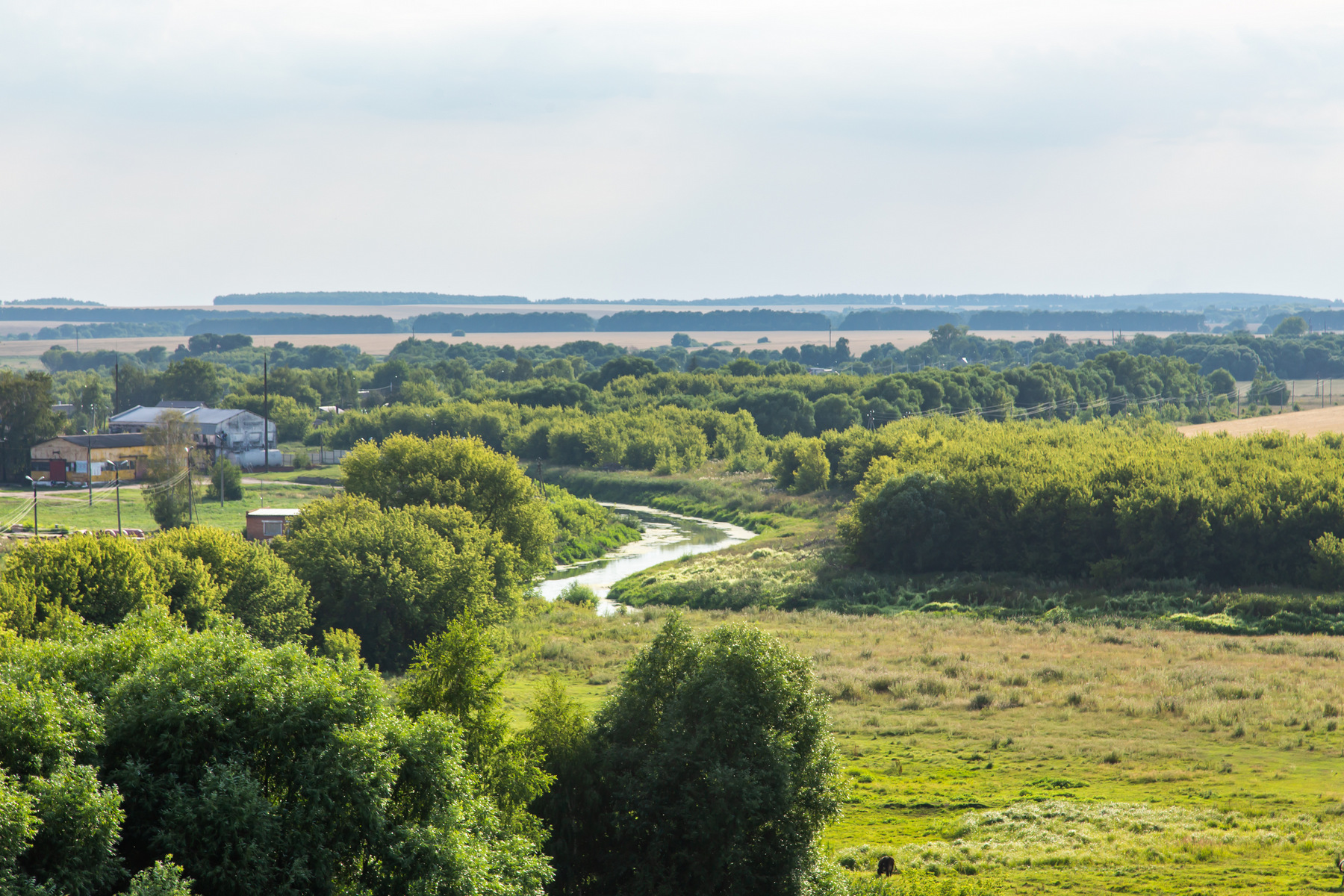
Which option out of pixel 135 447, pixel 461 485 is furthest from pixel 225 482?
pixel 461 485

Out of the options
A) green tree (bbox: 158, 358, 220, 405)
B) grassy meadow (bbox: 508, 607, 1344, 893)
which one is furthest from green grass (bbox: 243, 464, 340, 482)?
grassy meadow (bbox: 508, 607, 1344, 893)

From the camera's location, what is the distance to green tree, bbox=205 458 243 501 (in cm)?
9812

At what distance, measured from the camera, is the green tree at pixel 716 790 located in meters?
23.9

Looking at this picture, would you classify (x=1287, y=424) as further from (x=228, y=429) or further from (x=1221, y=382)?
(x=228, y=429)

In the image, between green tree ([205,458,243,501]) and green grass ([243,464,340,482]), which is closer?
green tree ([205,458,243,501])

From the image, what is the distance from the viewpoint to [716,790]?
2359 cm

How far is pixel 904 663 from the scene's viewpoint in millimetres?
49469

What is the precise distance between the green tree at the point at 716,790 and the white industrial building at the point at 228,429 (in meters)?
105

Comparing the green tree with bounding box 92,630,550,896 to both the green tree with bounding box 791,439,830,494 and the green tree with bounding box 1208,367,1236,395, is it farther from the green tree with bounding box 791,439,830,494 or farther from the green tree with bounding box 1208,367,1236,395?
the green tree with bounding box 1208,367,1236,395

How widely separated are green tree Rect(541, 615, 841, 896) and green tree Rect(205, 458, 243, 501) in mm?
79157

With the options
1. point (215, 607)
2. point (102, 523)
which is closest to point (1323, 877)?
point (215, 607)

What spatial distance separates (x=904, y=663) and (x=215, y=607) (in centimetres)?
2673

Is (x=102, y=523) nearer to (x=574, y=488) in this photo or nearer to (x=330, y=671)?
(x=574, y=488)

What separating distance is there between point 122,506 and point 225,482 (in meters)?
10.2
